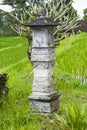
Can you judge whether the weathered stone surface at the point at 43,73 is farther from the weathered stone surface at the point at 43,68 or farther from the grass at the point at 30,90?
the grass at the point at 30,90

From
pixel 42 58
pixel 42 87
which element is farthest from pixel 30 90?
pixel 42 58

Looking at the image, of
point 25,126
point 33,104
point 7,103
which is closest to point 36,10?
point 7,103

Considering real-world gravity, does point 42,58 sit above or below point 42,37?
below

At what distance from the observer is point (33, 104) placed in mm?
7227

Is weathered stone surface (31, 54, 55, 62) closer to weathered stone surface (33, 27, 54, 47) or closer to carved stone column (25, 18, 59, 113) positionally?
carved stone column (25, 18, 59, 113)

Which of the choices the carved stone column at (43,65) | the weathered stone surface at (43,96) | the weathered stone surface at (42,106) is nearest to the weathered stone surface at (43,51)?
the carved stone column at (43,65)

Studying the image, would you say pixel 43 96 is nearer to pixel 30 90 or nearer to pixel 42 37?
pixel 42 37

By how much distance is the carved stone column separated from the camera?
713cm

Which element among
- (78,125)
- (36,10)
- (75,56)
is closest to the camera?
(78,125)

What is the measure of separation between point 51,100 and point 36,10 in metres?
5.40

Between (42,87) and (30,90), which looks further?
(30,90)

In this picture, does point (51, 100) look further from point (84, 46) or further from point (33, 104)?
point (84, 46)

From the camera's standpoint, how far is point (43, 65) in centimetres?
716

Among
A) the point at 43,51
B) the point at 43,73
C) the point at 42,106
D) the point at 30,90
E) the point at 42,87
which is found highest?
the point at 43,51
